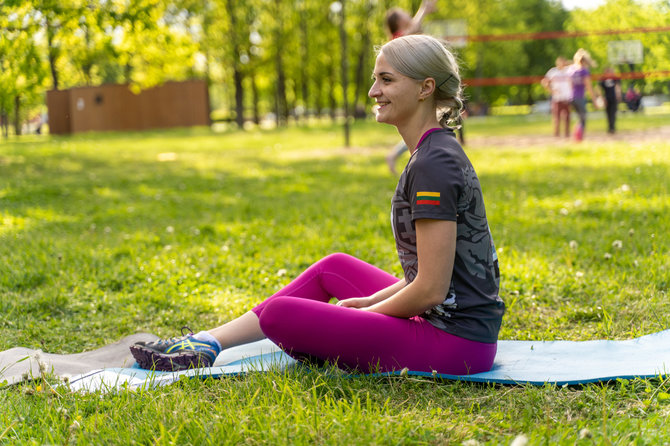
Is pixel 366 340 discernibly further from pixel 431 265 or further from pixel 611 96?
pixel 611 96

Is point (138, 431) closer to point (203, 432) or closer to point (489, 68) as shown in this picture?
point (203, 432)

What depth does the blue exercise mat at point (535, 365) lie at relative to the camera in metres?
2.83

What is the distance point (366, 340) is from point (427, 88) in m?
1.08

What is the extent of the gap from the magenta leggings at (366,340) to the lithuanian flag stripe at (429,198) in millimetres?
544

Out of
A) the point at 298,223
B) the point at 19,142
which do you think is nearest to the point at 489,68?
the point at 19,142

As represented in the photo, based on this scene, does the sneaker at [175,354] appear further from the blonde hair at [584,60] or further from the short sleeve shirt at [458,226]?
the blonde hair at [584,60]

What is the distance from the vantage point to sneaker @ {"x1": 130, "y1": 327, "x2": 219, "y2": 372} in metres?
3.09

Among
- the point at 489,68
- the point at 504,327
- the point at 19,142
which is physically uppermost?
the point at 489,68

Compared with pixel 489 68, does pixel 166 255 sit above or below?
below

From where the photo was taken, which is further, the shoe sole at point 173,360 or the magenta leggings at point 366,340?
the shoe sole at point 173,360

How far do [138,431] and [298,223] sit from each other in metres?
4.50

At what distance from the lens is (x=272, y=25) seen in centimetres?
3762

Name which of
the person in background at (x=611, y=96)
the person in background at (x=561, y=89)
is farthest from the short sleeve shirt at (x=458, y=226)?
the person in background at (x=611, y=96)

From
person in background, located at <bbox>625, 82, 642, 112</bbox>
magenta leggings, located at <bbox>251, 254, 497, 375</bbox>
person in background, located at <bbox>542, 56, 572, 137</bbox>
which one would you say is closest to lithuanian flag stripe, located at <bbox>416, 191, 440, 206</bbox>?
magenta leggings, located at <bbox>251, 254, 497, 375</bbox>
